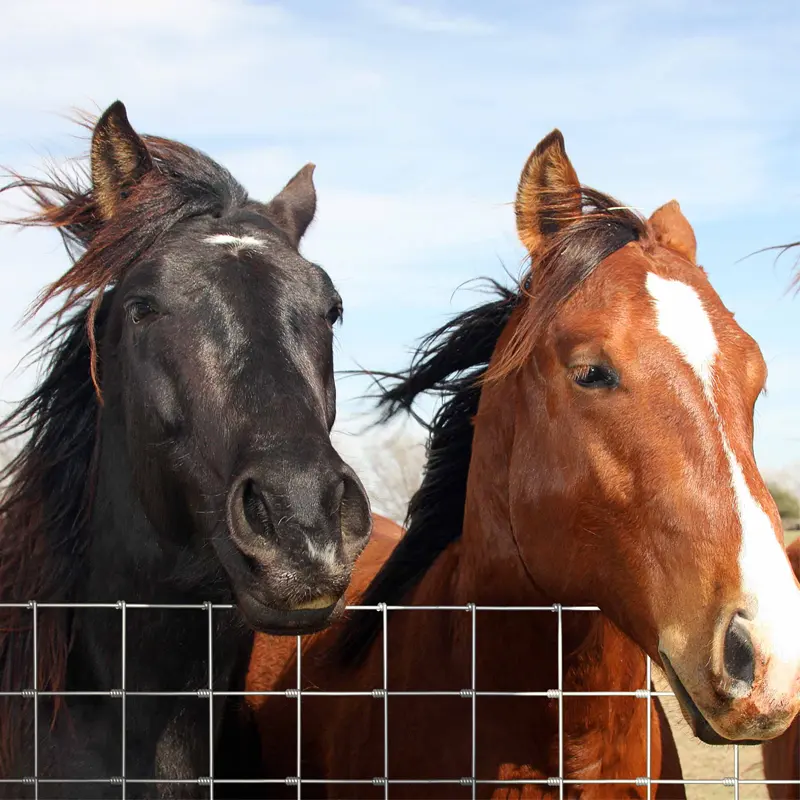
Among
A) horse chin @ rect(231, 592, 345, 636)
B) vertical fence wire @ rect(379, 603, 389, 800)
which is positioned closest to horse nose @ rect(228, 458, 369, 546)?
horse chin @ rect(231, 592, 345, 636)

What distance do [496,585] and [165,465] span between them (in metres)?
1.06

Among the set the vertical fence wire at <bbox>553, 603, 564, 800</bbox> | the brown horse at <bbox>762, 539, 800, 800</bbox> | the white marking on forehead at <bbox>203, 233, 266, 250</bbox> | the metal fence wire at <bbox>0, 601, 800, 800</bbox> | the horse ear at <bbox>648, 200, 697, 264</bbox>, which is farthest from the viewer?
the brown horse at <bbox>762, 539, 800, 800</bbox>

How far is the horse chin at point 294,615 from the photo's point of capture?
96.3 inches

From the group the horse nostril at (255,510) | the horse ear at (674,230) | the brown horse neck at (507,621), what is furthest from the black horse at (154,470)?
the horse ear at (674,230)

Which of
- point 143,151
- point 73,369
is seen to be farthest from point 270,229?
point 73,369

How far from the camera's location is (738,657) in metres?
2.21

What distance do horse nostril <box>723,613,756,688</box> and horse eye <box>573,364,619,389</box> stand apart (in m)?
0.70

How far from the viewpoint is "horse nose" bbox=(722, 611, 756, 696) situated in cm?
219

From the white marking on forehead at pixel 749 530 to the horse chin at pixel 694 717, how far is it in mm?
219

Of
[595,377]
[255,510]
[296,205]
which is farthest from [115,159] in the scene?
[595,377]

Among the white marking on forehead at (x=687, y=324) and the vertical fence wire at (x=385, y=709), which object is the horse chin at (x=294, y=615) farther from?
the white marking on forehead at (x=687, y=324)

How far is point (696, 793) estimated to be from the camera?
827 centimetres

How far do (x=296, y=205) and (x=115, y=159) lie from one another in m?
0.76

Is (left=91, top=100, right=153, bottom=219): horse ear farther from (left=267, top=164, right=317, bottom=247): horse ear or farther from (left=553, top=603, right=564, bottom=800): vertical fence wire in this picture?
(left=553, top=603, right=564, bottom=800): vertical fence wire
